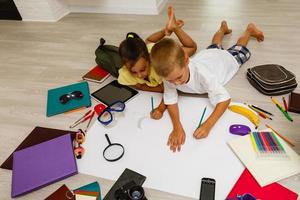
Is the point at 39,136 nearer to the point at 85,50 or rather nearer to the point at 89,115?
the point at 89,115

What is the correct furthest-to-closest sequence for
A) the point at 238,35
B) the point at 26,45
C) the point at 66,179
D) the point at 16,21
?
1. the point at 16,21
2. the point at 26,45
3. the point at 238,35
4. the point at 66,179

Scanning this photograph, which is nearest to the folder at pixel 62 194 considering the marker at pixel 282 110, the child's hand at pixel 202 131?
the child's hand at pixel 202 131

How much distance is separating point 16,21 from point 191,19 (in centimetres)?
198

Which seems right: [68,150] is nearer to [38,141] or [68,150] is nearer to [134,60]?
[38,141]

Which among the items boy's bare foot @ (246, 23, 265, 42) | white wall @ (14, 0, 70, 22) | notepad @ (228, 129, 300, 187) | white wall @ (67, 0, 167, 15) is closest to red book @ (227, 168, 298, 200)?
notepad @ (228, 129, 300, 187)

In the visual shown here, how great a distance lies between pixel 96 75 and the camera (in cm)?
171

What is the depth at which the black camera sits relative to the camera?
913 mm

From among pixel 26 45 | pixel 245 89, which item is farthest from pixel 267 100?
pixel 26 45

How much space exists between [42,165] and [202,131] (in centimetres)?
72

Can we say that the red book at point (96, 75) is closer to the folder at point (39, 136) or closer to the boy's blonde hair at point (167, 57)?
the folder at point (39, 136)

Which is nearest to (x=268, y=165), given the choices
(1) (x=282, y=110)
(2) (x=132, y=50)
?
(1) (x=282, y=110)

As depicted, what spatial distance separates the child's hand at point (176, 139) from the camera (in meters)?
1.12

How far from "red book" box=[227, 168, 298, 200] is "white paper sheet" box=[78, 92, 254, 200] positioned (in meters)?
0.03

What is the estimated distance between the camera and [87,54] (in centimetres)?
203
